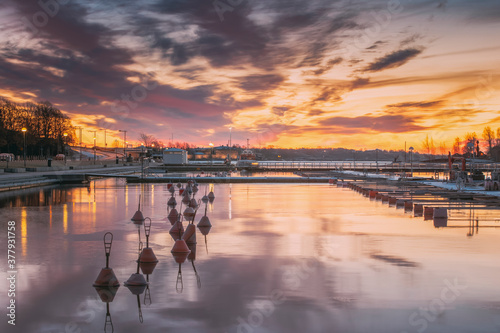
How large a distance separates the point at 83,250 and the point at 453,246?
462 inches

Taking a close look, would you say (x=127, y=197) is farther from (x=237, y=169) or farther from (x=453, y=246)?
(x=237, y=169)

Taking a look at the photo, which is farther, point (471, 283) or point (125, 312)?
point (471, 283)

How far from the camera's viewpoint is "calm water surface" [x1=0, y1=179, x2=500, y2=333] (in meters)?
8.50

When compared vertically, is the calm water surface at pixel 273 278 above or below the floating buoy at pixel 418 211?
below

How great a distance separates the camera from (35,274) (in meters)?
11.8

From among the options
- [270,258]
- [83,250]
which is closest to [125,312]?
[270,258]

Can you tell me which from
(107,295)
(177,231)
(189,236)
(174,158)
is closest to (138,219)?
(177,231)

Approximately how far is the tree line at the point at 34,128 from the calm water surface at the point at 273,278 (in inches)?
4079

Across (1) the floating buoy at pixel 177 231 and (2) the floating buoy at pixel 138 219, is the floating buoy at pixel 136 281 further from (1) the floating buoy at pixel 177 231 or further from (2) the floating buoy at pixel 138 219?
(2) the floating buoy at pixel 138 219

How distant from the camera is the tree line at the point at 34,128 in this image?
116 meters

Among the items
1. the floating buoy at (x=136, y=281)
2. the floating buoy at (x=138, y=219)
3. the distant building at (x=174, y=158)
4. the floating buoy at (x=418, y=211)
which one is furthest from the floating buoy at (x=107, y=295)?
the distant building at (x=174, y=158)

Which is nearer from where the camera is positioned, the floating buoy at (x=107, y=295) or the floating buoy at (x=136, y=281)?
the floating buoy at (x=107, y=295)

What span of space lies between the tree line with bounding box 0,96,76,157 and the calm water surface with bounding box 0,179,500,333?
340 feet

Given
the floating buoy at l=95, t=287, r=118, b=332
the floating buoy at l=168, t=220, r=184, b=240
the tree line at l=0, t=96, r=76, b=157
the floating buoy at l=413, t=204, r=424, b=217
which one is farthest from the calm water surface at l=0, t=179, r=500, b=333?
the tree line at l=0, t=96, r=76, b=157
